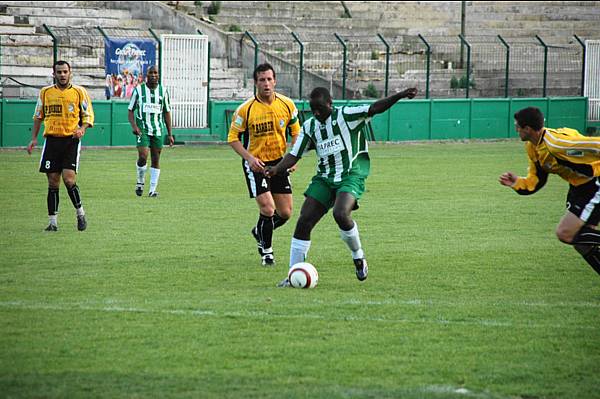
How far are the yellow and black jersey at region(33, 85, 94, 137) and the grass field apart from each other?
1.32 metres

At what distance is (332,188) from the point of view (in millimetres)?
9688

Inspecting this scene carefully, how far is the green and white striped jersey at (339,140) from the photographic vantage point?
9.52 meters

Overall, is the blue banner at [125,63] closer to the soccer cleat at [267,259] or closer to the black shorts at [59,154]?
the black shorts at [59,154]

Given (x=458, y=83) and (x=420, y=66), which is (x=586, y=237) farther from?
(x=420, y=66)

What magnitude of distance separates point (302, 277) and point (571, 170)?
2.53 m

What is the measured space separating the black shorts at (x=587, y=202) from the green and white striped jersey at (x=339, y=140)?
1.95 meters

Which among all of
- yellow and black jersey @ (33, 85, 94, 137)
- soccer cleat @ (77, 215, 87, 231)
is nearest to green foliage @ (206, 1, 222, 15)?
yellow and black jersey @ (33, 85, 94, 137)

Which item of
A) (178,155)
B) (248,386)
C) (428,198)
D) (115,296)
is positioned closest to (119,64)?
(178,155)

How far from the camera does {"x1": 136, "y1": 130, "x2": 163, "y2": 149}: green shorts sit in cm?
1784

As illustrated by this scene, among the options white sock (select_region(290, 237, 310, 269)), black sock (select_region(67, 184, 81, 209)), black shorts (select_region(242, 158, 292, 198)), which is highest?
black shorts (select_region(242, 158, 292, 198))

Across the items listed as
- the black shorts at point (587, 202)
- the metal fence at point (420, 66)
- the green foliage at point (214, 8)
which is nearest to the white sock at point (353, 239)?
the black shorts at point (587, 202)

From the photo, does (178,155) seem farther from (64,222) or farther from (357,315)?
(357,315)

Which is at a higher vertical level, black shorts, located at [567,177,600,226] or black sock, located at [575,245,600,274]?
black shorts, located at [567,177,600,226]

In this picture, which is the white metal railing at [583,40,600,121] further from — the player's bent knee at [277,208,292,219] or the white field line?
the white field line
